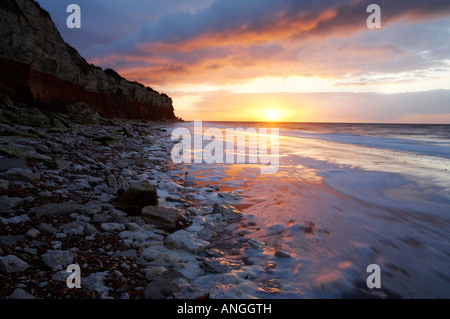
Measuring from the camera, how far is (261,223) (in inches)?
189

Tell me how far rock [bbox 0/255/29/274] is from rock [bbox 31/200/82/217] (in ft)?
4.00

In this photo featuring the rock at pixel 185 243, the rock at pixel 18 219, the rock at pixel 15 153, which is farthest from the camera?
the rock at pixel 15 153

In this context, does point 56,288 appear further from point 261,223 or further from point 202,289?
point 261,223

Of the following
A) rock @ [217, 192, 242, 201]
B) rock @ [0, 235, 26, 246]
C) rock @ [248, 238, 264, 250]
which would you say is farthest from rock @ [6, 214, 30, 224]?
rock @ [217, 192, 242, 201]

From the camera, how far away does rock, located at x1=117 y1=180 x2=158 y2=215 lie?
4.29m

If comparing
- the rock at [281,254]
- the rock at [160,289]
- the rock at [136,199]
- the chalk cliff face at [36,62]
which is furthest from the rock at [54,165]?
the chalk cliff face at [36,62]

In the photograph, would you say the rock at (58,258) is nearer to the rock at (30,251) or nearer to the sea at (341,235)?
the rock at (30,251)

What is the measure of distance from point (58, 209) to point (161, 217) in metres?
1.61

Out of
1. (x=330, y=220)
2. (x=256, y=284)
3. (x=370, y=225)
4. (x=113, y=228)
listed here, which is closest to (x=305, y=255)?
(x=256, y=284)

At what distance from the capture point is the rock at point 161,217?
162 inches

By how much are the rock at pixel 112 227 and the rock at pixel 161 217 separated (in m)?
0.54

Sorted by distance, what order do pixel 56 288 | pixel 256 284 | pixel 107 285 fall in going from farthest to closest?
pixel 256 284
pixel 107 285
pixel 56 288
